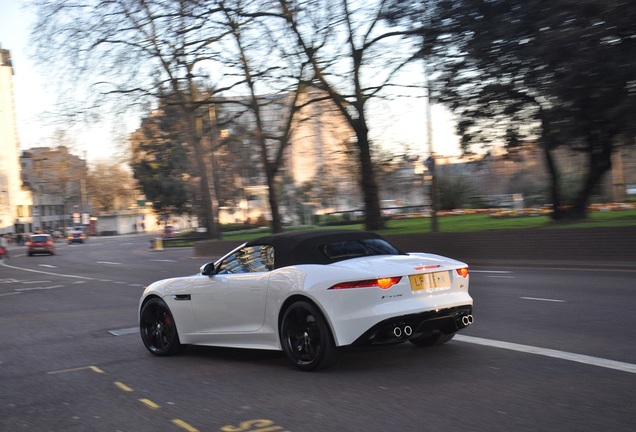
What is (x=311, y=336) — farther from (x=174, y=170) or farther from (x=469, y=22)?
(x=174, y=170)

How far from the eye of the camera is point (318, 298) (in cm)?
669

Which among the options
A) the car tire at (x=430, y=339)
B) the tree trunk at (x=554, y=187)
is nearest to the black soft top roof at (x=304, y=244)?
the car tire at (x=430, y=339)

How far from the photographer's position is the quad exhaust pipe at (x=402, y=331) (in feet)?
21.7

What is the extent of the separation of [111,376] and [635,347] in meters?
5.42

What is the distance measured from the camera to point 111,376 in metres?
7.53

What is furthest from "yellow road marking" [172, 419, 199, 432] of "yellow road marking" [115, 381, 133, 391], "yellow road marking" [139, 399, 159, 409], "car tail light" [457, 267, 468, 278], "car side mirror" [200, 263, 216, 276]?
"car tail light" [457, 267, 468, 278]

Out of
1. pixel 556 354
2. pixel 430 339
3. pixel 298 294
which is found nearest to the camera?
pixel 298 294

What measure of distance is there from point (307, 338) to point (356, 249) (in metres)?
1.13

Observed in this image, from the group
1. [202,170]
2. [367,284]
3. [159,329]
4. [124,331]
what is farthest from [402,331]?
[202,170]

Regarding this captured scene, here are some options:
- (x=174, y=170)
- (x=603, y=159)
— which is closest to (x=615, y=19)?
(x=603, y=159)

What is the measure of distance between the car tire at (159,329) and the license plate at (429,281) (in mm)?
3104

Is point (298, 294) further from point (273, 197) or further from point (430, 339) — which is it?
point (273, 197)

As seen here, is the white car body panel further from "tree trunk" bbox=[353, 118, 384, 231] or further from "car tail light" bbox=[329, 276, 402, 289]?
"tree trunk" bbox=[353, 118, 384, 231]

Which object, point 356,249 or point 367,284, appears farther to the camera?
point 356,249
